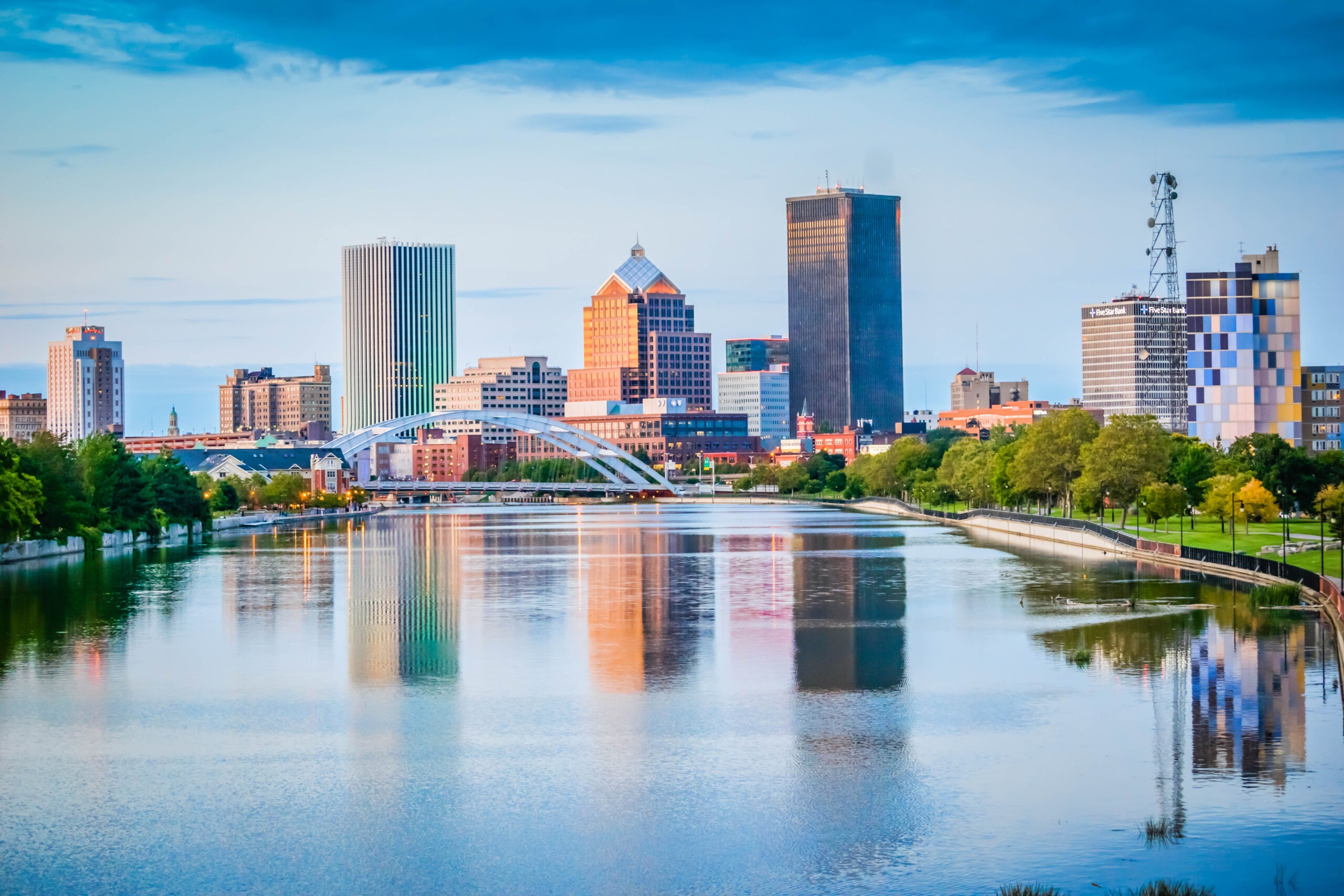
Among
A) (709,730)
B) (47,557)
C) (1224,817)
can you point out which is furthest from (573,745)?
(47,557)

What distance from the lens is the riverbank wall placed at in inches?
1640

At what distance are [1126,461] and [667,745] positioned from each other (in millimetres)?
57752

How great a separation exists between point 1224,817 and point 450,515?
146084mm

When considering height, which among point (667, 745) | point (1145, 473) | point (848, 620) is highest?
point (1145, 473)

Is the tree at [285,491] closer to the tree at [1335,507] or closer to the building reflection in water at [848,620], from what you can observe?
the building reflection in water at [848,620]

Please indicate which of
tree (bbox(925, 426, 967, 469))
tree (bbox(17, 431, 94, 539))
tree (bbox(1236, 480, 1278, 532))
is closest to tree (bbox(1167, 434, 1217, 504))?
tree (bbox(1236, 480, 1278, 532))

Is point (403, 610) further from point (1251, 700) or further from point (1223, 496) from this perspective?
point (1223, 496)

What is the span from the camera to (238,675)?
1350 inches

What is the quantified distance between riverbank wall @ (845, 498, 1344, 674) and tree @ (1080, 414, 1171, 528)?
2525mm

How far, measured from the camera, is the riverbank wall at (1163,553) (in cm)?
4166

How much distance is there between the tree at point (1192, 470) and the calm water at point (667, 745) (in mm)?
34985

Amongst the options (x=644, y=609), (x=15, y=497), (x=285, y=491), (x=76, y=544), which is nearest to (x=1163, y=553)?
(x=644, y=609)

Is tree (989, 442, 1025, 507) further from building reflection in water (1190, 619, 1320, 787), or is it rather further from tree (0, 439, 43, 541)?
building reflection in water (1190, 619, 1320, 787)

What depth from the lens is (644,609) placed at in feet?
158
